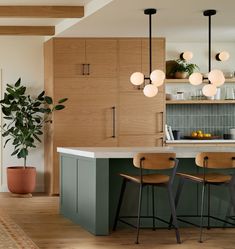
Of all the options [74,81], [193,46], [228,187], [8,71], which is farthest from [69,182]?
[193,46]

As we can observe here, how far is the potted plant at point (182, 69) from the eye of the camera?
32.7 ft

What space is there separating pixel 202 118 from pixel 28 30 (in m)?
3.06

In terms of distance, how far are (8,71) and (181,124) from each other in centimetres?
279

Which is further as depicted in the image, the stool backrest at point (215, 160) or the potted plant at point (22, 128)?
the potted plant at point (22, 128)

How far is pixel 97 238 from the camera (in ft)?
20.2

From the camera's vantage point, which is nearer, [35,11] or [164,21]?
[35,11]

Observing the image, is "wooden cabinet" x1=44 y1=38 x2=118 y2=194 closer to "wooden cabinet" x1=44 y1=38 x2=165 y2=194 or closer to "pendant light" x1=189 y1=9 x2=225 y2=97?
"wooden cabinet" x1=44 y1=38 x2=165 y2=194

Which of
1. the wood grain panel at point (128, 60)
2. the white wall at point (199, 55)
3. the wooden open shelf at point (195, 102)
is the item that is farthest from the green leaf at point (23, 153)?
the white wall at point (199, 55)

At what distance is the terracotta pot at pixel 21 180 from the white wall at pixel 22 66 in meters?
0.44

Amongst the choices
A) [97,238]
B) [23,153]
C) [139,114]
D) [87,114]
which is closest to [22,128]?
[23,153]

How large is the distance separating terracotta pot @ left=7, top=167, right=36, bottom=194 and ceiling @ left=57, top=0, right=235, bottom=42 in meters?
2.04

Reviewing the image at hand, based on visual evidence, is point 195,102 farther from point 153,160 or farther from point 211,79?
point 153,160

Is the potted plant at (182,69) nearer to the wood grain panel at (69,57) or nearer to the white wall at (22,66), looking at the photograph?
the wood grain panel at (69,57)

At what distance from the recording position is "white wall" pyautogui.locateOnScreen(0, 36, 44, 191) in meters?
9.79
